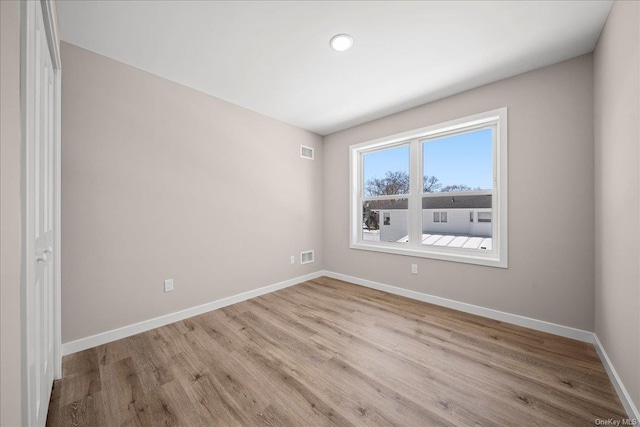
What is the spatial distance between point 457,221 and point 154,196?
3479 millimetres

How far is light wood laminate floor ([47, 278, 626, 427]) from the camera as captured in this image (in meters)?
1.38

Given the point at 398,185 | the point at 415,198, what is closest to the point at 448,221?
the point at 415,198

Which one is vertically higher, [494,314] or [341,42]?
[341,42]

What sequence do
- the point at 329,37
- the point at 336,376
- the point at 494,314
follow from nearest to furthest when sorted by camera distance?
the point at 336,376, the point at 329,37, the point at 494,314

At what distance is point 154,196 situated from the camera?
7.91ft

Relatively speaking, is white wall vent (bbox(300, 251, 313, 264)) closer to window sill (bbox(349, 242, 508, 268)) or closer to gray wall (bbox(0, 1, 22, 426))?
window sill (bbox(349, 242, 508, 268))

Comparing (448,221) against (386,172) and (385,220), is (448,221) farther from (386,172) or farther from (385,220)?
(386,172)

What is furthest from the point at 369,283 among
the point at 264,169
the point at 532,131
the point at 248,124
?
the point at 248,124

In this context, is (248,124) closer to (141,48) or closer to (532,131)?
(141,48)

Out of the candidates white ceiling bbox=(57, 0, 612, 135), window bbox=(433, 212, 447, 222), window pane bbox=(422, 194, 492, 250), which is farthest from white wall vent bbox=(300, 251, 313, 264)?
white ceiling bbox=(57, 0, 612, 135)

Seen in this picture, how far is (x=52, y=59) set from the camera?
1627mm

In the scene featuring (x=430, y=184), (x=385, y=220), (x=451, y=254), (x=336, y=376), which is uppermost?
(x=430, y=184)

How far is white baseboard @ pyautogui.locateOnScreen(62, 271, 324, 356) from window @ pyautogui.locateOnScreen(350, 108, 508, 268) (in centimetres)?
175

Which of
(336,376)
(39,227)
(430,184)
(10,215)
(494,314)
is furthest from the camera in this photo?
(430,184)
